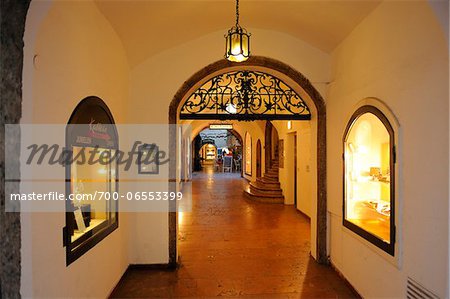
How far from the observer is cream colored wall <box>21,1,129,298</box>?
1.79 meters

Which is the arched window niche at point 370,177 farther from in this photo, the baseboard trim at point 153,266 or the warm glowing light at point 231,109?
the baseboard trim at point 153,266

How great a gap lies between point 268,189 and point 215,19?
6.74m

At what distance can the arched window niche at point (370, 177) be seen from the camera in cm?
272

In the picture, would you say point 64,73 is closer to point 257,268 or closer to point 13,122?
point 13,122

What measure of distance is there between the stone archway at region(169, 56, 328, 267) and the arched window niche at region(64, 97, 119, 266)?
0.88 meters

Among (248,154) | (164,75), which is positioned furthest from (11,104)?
(248,154)

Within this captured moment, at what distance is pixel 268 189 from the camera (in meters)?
9.52

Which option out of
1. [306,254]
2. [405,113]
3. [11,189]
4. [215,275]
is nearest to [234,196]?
[306,254]

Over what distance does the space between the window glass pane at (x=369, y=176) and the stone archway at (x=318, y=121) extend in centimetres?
62

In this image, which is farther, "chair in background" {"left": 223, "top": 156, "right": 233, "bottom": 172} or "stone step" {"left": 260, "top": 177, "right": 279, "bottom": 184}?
"chair in background" {"left": 223, "top": 156, "right": 233, "bottom": 172}

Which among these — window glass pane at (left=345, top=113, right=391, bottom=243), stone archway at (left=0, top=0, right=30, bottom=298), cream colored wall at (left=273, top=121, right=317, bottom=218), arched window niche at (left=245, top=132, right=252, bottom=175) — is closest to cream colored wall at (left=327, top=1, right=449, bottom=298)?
window glass pane at (left=345, top=113, right=391, bottom=243)

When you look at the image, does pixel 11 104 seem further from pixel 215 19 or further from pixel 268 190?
pixel 268 190

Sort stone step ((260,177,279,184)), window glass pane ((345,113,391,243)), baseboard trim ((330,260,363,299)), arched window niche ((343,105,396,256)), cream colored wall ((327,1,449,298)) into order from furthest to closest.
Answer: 1. stone step ((260,177,279,184))
2. baseboard trim ((330,260,363,299))
3. window glass pane ((345,113,391,243))
4. arched window niche ((343,105,396,256))
5. cream colored wall ((327,1,449,298))

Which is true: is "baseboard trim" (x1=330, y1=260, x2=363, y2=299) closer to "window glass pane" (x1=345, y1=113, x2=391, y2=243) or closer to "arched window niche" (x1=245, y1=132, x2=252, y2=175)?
"window glass pane" (x1=345, y1=113, x2=391, y2=243)
